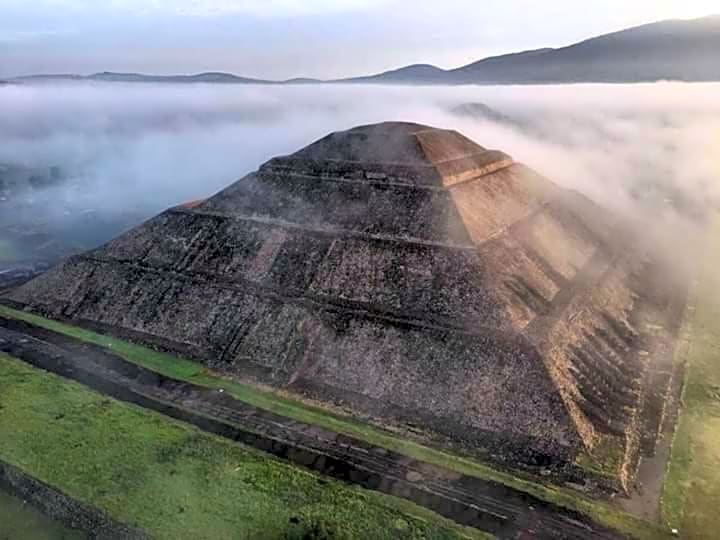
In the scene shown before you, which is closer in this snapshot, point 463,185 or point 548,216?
point 463,185

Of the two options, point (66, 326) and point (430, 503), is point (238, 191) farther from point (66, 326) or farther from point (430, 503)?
point (430, 503)

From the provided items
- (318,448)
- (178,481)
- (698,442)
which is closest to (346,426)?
(318,448)

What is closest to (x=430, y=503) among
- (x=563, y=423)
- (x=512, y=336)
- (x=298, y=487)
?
(x=298, y=487)

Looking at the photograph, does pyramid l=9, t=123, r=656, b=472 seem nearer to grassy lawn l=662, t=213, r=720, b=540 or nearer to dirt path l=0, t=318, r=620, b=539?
grassy lawn l=662, t=213, r=720, b=540

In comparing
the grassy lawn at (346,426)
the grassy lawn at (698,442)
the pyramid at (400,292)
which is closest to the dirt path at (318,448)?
the grassy lawn at (346,426)

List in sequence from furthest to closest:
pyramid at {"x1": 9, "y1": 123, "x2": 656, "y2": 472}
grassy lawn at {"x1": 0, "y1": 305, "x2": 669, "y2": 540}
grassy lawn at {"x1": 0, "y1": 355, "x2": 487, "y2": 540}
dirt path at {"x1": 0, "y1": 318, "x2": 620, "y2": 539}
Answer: pyramid at {"x1": 9, "y1": 123, "x2": 656, "y2": 472}
grassy lawn at {"x1": 0, "y1": 305, "x2": 669, "y2": 540}
dirt path at {"x1": 0, "y1": 318, "x2": 620, "y2": 539}
grassy lawn at {"x1": 0, "y1": 355, "x2": 487, "y2": 540}

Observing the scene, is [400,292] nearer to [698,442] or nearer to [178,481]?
A: [178,481]

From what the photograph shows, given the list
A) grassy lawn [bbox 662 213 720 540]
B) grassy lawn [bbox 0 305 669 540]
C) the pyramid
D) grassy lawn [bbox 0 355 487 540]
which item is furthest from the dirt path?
grassy lawn [bbox 662 213 720 540]
